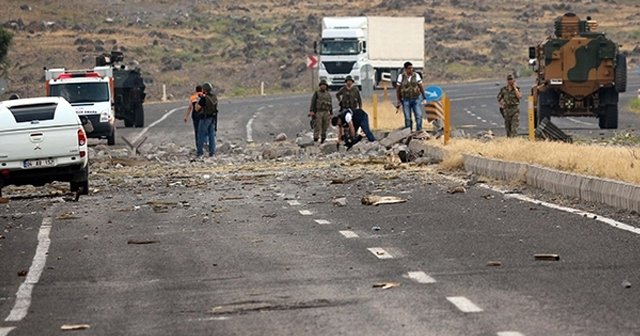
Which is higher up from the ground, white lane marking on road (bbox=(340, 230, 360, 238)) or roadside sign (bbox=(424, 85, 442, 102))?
white lane marking on road (bbox=(340, 230, 360, 238))

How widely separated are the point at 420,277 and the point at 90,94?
35587 millimetres

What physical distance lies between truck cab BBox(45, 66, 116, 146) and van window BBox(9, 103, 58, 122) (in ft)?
66.0

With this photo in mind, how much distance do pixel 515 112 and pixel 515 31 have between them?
9192cm

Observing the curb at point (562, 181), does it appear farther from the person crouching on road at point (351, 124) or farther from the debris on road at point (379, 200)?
the person crouching on road at point (351, 124)

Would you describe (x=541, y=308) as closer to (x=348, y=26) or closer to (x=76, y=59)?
(x=348, y=26)

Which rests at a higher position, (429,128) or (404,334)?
(404,334)

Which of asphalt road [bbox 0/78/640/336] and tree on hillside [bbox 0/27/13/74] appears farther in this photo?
tree on hillside [bbox 0/27/13/74]

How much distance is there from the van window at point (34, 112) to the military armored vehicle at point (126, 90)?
2819 cm

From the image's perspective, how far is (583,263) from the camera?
526 inches

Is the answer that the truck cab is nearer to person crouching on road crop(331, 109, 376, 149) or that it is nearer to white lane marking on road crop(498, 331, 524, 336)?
person crouching on road crop(331, 109, 376, 149)

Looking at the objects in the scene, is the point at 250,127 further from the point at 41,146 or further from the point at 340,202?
the point at 340,202

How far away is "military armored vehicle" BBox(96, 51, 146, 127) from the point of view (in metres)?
55.5

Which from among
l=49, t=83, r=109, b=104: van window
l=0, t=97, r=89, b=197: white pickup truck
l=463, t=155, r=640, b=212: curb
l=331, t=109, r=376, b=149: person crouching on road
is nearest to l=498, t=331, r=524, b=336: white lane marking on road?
l=463, t=155, r=640, b=212: curb

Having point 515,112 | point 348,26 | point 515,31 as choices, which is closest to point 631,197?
point 515,112
